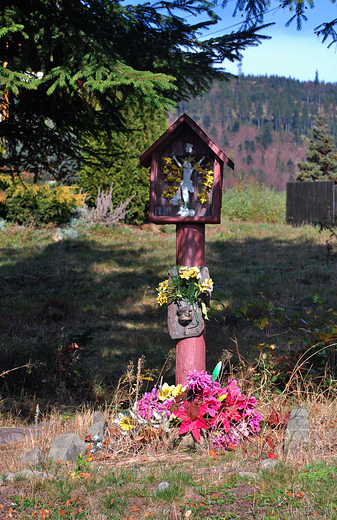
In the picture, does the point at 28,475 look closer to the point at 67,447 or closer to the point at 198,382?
the point at 67,447

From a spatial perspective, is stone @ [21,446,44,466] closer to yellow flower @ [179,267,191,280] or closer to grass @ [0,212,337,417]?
grass @ [0,212,337,417]

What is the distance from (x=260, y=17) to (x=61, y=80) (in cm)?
236

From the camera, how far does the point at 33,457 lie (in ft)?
10.4

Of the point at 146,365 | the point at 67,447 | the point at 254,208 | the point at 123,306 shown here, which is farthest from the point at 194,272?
the point at 254,208

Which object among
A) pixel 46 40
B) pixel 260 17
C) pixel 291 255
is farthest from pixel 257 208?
pixel 46 40

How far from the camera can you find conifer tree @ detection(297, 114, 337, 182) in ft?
90.6

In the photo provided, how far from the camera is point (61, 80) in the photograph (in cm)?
345

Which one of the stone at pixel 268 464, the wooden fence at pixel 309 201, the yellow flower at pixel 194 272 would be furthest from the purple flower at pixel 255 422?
the wooden fence at pixel 309 201

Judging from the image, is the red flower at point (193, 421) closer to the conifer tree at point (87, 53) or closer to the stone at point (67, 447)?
the stone at point (67, 447)

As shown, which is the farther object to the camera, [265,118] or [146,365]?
[265,118]

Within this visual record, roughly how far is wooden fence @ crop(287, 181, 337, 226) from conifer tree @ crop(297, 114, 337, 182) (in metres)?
10.9

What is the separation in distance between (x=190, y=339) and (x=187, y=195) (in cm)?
121

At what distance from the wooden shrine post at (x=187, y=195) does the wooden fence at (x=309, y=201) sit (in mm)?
13561

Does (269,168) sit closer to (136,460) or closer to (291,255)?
(291,255)
